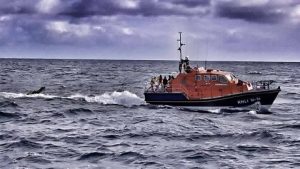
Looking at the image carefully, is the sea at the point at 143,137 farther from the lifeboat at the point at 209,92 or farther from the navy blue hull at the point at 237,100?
the lifeboat at the point at 209,92

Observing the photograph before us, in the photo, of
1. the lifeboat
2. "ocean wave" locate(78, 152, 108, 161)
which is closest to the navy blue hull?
the lifeboat

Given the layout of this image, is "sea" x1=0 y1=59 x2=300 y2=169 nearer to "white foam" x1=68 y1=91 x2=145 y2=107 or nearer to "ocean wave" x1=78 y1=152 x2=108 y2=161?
"ocean wave" x1=78 y1=152 x2=108 y2=161

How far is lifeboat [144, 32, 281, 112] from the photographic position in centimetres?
3241

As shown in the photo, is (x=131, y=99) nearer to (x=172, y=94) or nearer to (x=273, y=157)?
(x=172, y=94)

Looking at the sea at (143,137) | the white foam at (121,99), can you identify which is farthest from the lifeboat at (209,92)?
the white foam at (121,99)

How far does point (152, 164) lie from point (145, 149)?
2586mm

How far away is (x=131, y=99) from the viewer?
37812 millimetres

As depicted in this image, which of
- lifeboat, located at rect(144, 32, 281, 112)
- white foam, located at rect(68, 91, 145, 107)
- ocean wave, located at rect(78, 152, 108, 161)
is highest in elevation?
lifeboat, located at rect(144, 32, 281, 112)

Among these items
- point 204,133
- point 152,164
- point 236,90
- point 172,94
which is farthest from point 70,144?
point 236,90

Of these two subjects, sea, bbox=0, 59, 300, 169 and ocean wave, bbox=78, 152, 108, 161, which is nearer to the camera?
sea, bbox=0, 59, 300, 169

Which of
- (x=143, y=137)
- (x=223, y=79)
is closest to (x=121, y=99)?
(x=223, y=79)

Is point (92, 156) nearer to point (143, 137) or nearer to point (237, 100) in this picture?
point (143, 137)

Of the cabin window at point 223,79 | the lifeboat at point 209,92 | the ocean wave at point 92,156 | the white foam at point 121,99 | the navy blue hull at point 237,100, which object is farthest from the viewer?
the white foam at point 121,99

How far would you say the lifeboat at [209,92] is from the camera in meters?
32.4
